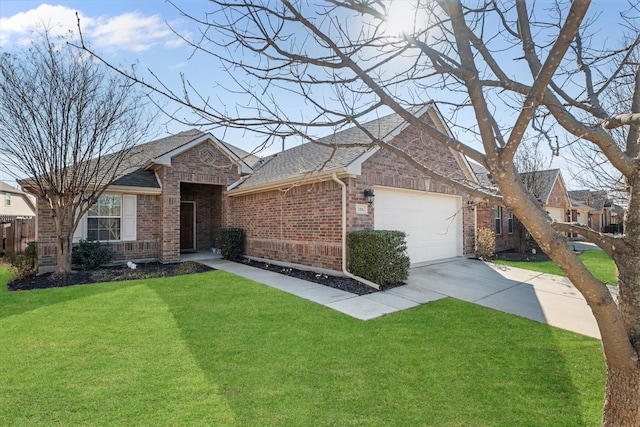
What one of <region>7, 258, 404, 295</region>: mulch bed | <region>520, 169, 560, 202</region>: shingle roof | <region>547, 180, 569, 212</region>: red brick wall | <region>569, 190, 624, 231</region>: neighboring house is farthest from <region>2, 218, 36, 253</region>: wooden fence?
<region>569, 190, 624, 231</region>: neighboring house

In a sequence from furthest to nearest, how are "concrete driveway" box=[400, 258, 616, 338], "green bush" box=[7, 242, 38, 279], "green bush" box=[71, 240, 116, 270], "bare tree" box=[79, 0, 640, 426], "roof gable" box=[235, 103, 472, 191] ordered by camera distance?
"green bush" box=[71, 240, 116, 270]
"green bush" box=[7, 242, 38, 279]
"roof gable" box=[235, 103, 472, 191]
"concrete driveway" box=[400, 258, 616, 338]
"bare tree" box=[79, 0, 640, 426]

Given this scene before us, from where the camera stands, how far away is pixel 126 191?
39.0 ft

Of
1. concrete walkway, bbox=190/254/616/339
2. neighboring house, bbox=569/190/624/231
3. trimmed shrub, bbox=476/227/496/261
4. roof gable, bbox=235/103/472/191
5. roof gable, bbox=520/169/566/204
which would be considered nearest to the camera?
concrete walkway, bbox=190/254/616/339

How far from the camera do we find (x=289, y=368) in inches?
154

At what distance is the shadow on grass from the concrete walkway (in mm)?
461

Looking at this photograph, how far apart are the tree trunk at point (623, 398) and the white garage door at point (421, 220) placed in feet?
23.8

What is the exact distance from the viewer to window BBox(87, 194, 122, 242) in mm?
11625

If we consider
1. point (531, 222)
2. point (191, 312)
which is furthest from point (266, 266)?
point (531, 222)

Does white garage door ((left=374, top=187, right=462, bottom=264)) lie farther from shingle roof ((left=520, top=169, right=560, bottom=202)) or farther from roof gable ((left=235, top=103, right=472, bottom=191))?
shingle roof ((left=520, top=169, right=560, bottom=202))

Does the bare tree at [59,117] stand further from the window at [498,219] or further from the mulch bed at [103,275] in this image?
the window at [498,219]

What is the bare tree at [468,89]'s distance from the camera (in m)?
1.94

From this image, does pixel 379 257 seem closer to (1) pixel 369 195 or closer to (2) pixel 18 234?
(1) pixel 369 195

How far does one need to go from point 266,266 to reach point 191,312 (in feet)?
17.3

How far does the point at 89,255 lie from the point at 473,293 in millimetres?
11650
